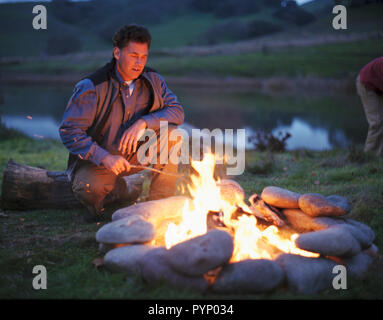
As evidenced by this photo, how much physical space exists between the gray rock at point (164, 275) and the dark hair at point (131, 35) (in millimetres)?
2209

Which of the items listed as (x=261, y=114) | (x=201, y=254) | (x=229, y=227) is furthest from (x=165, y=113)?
(x=261, y=114)

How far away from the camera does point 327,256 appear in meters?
3.13

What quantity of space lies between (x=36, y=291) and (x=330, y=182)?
4344 millimetres

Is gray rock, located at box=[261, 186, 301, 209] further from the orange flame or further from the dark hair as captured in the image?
the dark hair

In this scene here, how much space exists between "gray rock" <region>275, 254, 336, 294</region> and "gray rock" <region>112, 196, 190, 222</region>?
1.20 m

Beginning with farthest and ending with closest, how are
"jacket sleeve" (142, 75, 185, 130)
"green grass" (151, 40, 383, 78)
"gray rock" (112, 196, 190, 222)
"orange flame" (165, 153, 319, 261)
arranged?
1. "green grass" (151, 40, 383, 78)
2. "jacket sleeve" (142, 75, 185, 130)
3. "gray rock" (112, 196, 190, 222)
4. "orange flame" (165, 153, 319, 261)

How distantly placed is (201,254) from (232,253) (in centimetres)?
29

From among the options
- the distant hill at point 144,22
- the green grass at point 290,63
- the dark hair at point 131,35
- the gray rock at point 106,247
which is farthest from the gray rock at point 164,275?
the distant hill at point 144,22

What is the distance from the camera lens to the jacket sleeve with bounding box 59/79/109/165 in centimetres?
374

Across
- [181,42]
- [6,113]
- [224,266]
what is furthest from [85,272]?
[181,42]

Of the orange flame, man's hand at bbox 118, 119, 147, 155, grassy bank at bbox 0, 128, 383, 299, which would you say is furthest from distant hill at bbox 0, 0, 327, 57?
the orange flame

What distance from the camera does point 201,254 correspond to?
2645 mm

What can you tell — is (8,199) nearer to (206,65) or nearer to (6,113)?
(6,113)

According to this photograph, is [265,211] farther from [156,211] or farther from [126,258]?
[126,258]
